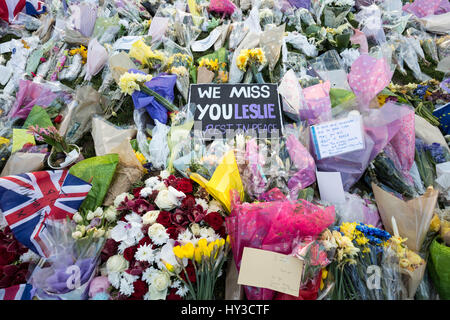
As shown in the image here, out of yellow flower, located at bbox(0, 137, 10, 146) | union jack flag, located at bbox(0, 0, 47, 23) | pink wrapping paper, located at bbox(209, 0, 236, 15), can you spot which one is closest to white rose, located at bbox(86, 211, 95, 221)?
yellow flower, located at bbox(0, 137, 10, 146)

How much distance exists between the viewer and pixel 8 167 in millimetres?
2131

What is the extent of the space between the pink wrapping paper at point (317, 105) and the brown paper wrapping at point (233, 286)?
59.2 inches

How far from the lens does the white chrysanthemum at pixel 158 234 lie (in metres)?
1.56

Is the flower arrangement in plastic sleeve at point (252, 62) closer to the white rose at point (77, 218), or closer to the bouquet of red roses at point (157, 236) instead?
the bouquet of red roses at point (157, 236)

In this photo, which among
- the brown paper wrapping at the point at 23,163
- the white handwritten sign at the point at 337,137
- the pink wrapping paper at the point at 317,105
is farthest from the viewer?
the pink wrapping paper at the point at 317,105

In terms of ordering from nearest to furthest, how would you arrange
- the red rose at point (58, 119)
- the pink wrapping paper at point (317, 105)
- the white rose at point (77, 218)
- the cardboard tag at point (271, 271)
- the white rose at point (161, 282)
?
the cardboard tag at point (271, 271) < the white rose at point (161, 282) < the white rose at point (77, 218) < the pink wrapping paper at point (317, 105) < the red rose at point (58, 119)

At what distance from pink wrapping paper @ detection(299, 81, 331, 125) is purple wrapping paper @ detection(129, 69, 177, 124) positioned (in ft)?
4.71

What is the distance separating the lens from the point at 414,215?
1.63 m

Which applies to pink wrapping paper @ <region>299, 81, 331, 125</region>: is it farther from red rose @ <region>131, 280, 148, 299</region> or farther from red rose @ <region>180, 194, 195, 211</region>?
red rose @ <region>131, 280, 148, 299</region>

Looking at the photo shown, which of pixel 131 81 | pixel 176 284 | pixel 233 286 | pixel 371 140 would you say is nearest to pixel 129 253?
pixel 176 284

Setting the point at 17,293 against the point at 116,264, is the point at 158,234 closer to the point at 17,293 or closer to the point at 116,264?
the point at 116,264

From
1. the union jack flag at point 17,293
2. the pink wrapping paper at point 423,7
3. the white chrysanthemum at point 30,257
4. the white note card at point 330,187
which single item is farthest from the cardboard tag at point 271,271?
the pink wrapping paper at point 423,7

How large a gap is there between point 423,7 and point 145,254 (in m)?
5.77
